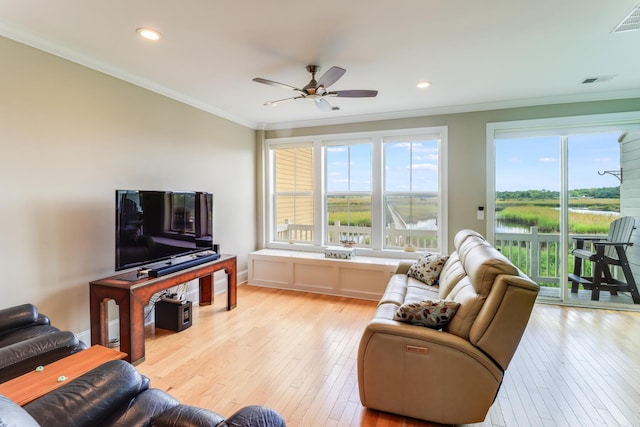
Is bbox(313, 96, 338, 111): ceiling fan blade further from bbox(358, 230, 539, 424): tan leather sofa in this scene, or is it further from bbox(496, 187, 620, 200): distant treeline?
bbox(496, 187, 620, 200): distant treeline

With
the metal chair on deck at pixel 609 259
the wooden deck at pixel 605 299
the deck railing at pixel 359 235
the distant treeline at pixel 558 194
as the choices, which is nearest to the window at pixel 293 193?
the deck railing at pixel 359 235

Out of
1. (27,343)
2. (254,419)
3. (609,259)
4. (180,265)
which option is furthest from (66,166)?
(609,259)

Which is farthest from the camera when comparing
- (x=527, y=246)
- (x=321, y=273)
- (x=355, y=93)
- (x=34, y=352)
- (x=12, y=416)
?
(x=321, y=273)

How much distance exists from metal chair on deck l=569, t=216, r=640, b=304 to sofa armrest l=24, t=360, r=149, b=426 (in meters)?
5.13

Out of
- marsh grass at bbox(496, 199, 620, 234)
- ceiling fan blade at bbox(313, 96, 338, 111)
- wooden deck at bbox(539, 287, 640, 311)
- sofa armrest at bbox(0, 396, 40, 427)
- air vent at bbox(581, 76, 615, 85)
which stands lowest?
wooden deck at bbox(539, 287, 640, 311)

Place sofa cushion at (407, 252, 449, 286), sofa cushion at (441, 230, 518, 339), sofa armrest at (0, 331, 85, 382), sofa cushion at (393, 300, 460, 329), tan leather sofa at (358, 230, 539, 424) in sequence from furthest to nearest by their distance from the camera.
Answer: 1. sofa cushion at (407, 252, 449, 286)
2. sofa cushion at (393, 300, 460, 329)
3. sofa cushion at (441, 230, 518, 339)
4. tan leather sofa at (358, 230, 539, 424)
5. sofa armrest at (0, 331, 85, 382)

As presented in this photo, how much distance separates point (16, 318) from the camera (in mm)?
1986

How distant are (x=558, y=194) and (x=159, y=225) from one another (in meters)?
5.05

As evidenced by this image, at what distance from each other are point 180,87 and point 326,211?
283 cm

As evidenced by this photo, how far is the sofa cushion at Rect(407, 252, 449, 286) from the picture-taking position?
342cm

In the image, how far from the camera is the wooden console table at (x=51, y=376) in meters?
1.35

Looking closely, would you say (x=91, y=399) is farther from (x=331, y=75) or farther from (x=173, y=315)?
(x=331, y=75)

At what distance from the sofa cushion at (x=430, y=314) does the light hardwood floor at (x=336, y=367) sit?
2.09 feet

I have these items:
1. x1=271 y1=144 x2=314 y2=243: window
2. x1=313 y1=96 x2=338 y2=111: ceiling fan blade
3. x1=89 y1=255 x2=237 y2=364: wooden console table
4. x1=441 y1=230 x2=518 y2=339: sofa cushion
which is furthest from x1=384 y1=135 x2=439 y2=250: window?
x1=89 y1=255 x2=237 y2=364: wooden console table
